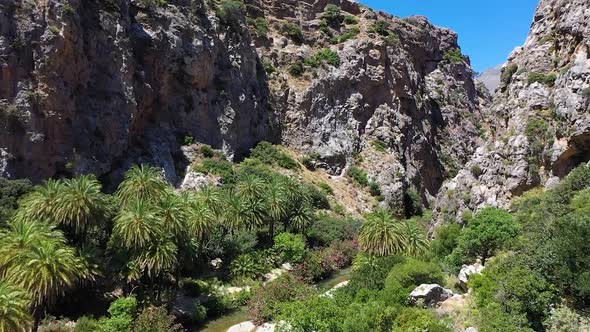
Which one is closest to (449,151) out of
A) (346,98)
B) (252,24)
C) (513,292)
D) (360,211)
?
(346,98)

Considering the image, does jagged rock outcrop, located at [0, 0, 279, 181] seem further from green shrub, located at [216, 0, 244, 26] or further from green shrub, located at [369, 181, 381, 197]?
green shrub, located at [369, 181, 381, 197]

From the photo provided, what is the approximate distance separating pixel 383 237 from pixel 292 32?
5372 centimetres

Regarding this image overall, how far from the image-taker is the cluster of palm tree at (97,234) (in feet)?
96.9

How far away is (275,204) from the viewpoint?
52469 mm

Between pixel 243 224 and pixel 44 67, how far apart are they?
26.3m

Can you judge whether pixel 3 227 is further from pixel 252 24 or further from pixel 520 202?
pixel 252 24

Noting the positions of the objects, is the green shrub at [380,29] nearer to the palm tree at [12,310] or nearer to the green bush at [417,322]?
the green bush at [417,322]

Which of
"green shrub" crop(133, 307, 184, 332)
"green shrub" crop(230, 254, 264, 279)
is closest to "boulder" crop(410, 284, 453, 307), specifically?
"green shrub" crop(133, 307, 184, 332)

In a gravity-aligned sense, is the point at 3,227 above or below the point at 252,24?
below

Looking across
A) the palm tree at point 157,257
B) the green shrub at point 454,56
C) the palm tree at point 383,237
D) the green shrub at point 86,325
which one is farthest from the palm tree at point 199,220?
the green shrub at point 454,56

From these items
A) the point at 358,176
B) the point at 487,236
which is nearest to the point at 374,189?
the point at 358,176

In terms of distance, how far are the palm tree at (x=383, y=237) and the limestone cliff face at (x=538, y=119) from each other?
6889 mm

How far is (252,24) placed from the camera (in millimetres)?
84938

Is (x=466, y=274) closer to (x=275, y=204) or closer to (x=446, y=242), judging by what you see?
(x=446, y=242)
